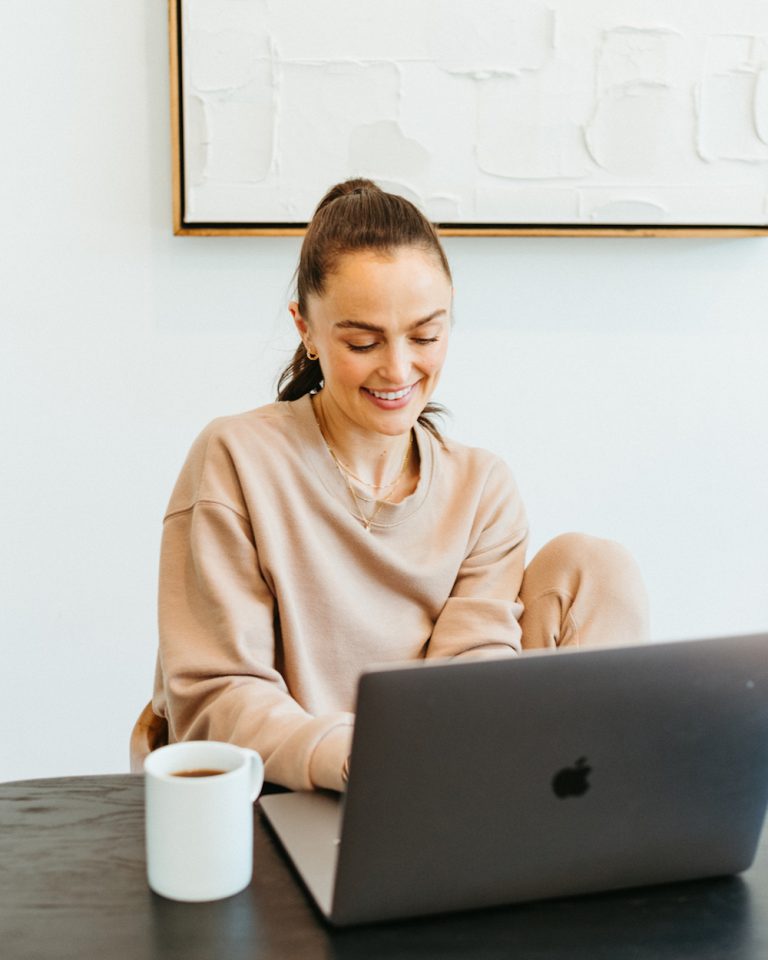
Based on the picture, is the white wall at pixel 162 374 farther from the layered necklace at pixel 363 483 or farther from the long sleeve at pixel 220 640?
the long sleeve at pixel 220 640

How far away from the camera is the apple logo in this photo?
0.75 m

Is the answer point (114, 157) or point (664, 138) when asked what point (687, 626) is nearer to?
point (664, 138)

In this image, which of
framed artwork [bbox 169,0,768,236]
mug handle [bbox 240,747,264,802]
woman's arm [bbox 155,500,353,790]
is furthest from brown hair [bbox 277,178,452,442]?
mug handle [bbox 240,747,264,802]

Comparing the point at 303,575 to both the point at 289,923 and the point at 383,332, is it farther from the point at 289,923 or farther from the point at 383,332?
the point at 289,923

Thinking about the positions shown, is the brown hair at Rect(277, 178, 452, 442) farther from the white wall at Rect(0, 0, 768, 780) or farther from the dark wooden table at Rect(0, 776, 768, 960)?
the dark wooden table at Rect(0, 776, 768, 960)

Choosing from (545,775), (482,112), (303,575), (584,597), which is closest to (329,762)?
(545,775)

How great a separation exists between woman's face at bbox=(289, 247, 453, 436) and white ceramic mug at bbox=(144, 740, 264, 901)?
67 cm

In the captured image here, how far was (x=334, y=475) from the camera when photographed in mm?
1440

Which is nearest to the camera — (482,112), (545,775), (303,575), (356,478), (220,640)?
(545,775)

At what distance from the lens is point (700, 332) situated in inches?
85.7

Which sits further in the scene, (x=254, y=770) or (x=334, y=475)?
(x=334, y=475)

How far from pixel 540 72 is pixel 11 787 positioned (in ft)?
5.10

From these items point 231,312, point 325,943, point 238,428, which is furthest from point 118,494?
point 325,943

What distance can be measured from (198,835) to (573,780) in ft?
0.87
